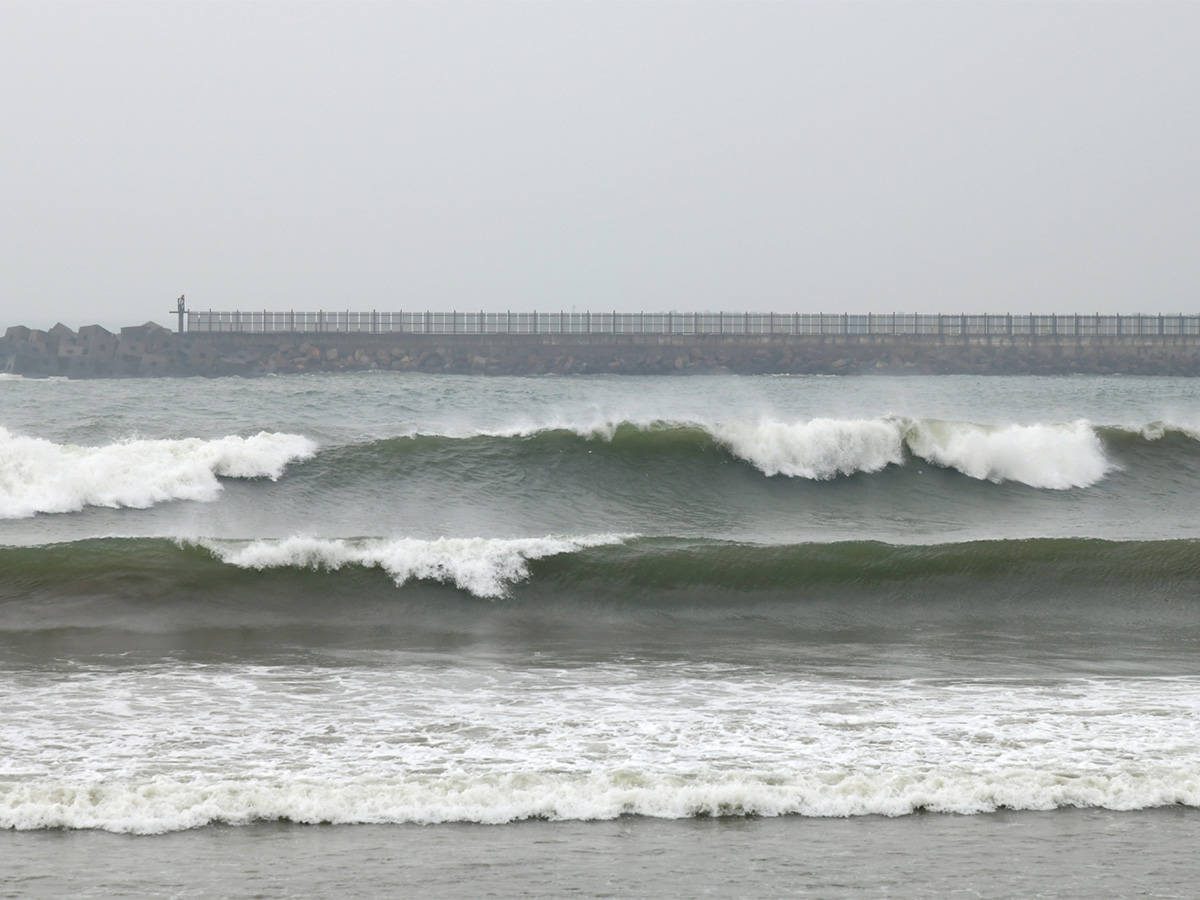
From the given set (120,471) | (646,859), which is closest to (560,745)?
(646,859)

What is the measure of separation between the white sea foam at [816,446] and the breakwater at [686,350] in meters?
44.2

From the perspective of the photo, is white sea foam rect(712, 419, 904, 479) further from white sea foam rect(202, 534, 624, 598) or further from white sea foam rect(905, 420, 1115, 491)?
white sea foam rect(202, 534, 624, 598)

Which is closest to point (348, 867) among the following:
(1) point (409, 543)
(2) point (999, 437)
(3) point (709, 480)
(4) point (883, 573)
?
(1) point (409, 543)

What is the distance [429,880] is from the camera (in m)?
3.85

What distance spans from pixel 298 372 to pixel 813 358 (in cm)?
2721

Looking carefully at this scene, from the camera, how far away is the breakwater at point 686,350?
56938 mm

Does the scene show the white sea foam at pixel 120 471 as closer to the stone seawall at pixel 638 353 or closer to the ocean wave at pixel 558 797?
the ocean wave at pixel 558 797

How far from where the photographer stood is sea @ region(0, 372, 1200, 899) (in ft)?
13.5

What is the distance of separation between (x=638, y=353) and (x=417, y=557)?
52.8 meters

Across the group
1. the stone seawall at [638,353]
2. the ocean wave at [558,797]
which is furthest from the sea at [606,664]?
the stone seawall at [638,353]

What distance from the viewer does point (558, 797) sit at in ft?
15.0

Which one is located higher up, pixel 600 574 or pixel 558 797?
pixel 600 574

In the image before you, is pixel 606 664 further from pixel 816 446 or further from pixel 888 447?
pixel 888 447

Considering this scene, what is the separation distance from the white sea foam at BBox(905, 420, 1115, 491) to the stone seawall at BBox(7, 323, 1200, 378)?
4409 centimetres
